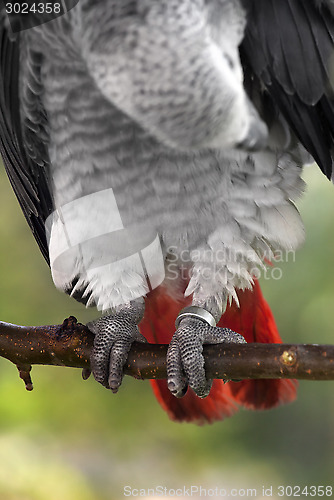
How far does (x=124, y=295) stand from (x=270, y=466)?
0.68 m

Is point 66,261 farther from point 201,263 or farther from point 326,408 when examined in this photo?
point 326,408

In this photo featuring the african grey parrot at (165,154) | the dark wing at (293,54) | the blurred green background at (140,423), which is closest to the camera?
the african grey parrot at (165,154)

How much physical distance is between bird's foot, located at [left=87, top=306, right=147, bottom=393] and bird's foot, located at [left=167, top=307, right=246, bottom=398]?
61 millimetres

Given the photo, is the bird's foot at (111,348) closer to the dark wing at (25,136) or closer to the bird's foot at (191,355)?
the bird's foot at (191,355)

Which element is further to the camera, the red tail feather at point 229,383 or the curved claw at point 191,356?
the red tail feather at point 229,383

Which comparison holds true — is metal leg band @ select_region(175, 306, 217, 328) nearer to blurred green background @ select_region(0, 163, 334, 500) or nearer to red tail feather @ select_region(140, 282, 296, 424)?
red tail feather @ select_region(140, 282, 296, 424)

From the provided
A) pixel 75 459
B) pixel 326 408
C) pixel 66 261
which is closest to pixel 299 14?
pixel 66 261

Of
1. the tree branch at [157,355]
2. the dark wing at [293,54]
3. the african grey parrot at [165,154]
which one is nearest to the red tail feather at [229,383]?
the african grey parrot at [165,154]

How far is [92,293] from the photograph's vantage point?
2.66ft

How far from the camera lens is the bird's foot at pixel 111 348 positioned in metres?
0.70

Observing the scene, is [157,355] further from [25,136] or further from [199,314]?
[25,136]

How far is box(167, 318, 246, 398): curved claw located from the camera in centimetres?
66

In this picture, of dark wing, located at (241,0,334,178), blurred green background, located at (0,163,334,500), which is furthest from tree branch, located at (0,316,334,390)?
blurred green background, located at (0,163,334,500)

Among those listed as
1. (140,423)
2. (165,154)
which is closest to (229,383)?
(165,154)
